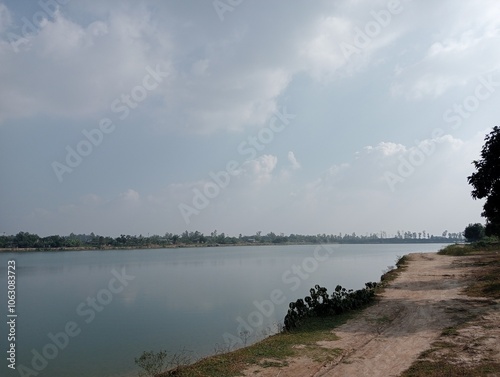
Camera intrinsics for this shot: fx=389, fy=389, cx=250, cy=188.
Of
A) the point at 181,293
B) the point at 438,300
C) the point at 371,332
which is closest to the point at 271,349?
the point at 371,332

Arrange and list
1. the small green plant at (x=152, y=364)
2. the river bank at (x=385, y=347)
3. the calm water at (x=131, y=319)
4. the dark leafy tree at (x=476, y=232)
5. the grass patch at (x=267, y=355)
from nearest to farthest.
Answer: the river bank at (x=385, y=347) → the grass patch at (x=267, y=355) → the small green plant at (x=152, y=364) → the calm water at (x=131, y=319) → the dark leafy tree at (x=476, y=232)

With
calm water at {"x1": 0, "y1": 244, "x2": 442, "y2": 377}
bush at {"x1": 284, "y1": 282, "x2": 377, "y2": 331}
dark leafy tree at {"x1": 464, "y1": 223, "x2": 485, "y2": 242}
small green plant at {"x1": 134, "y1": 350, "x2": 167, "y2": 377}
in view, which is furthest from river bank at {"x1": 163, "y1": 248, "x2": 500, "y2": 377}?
dark leafy tree at {"x1": 464, "y1": 223, "x2": 485, "y2": 242}

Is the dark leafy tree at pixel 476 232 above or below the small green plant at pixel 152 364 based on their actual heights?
above

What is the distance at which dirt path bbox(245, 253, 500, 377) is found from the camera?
341 inches

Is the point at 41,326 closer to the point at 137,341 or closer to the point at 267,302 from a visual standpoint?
the point at 137,341

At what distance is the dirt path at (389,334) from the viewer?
8.65m

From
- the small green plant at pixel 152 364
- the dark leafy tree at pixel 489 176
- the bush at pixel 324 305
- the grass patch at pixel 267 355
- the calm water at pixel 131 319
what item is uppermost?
the dark leafy tree at pixel 489 176

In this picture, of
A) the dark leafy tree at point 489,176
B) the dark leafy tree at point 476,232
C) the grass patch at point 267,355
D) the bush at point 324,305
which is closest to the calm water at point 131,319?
the bush at point 324,305

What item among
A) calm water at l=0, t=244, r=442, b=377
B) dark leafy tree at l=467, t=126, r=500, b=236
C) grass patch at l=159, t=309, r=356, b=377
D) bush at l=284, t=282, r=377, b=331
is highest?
dark leafy tree at l=467, t=126, r=500, b=236

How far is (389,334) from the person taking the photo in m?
11.6

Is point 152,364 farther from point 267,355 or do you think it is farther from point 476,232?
point 476,232

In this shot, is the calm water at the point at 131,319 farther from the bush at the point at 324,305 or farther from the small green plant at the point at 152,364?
the bush at the point at 324,305

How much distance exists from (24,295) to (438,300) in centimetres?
2979

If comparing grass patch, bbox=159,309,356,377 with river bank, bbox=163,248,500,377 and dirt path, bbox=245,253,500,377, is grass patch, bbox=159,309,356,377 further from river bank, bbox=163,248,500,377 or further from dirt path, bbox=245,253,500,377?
dirt path, bbox=245,253,500,377
